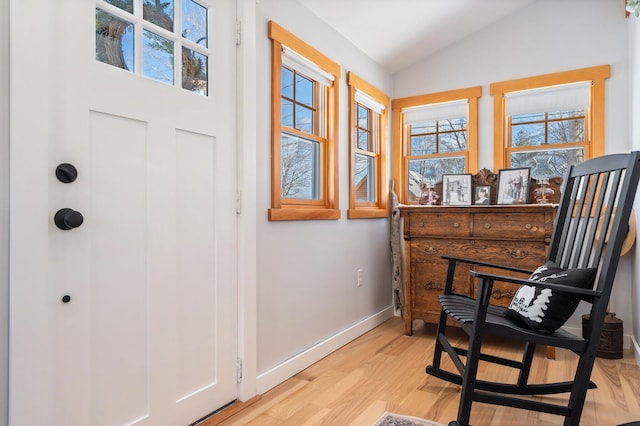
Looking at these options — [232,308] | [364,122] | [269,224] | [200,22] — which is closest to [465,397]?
[232,308]

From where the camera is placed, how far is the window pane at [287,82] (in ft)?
7.88

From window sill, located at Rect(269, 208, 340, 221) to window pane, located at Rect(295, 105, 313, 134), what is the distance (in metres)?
0.54

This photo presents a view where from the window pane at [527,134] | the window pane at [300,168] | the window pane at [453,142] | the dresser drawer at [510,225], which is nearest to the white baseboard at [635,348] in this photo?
the dresser drawer at [510,225]

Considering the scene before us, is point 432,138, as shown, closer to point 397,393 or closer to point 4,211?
point 397,393

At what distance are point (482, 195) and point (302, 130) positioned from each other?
1.58 metres

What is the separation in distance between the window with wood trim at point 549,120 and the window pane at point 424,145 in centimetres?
52

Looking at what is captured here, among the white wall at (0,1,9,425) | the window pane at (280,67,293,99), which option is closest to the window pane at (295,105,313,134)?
the window pane at (280,67,293,99)

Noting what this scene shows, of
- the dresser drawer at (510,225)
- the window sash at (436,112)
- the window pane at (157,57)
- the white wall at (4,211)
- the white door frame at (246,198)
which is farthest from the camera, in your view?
the window sash at (436,112)

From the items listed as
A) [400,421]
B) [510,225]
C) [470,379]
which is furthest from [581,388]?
[510,225]

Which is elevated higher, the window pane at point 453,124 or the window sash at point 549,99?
the window sash at point 549,99

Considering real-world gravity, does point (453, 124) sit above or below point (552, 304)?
above

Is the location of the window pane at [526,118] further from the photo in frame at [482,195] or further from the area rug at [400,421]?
the area rug at [400,421]

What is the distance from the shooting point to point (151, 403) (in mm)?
1551

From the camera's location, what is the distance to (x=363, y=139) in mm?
3342
